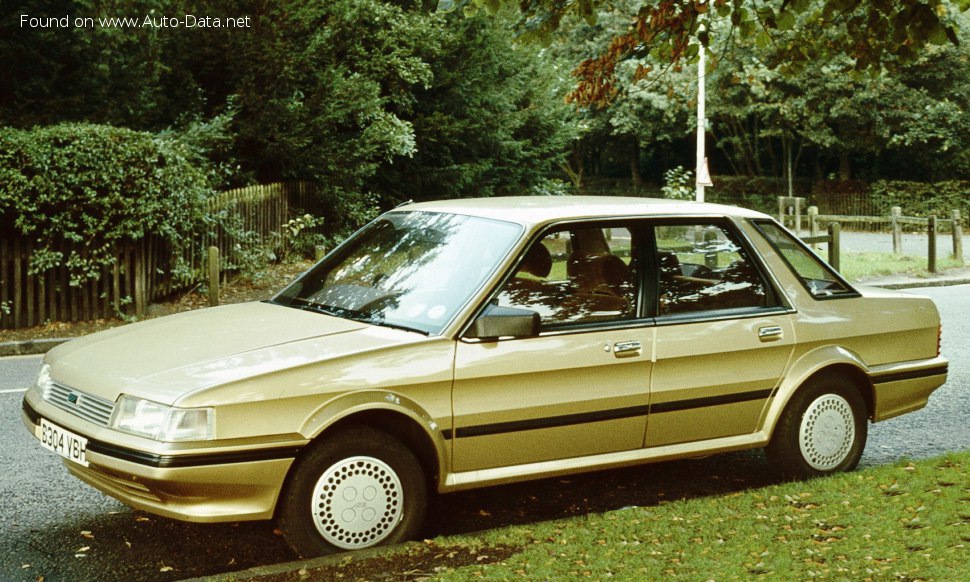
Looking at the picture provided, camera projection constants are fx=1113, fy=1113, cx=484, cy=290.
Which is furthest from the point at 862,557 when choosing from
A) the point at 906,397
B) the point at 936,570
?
the point at 906,397

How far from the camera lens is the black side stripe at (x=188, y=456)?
4.50 metres

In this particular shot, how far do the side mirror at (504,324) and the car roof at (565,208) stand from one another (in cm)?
59

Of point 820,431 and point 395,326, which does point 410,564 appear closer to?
point 395,326

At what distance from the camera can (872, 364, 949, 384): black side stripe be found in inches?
256

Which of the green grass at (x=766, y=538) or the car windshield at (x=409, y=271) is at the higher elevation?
the car windshield at (x=409, y=271)

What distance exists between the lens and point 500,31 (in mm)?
25500

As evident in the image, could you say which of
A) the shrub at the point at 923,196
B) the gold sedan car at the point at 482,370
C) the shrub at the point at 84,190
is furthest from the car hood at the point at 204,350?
the shrub at the point at 923,196

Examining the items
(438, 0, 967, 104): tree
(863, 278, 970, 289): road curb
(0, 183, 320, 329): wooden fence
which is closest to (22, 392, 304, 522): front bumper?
(438, 0, 967, 104): tree

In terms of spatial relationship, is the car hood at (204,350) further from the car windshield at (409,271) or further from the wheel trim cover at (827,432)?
the wheel trim cover at (827,432)

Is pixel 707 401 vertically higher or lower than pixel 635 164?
lower

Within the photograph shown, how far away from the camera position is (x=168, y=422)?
4.53 m

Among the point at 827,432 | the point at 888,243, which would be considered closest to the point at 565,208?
the point at 827,432

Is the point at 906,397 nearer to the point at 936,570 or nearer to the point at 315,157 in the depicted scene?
the point at 936,570

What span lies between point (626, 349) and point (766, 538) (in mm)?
1143
